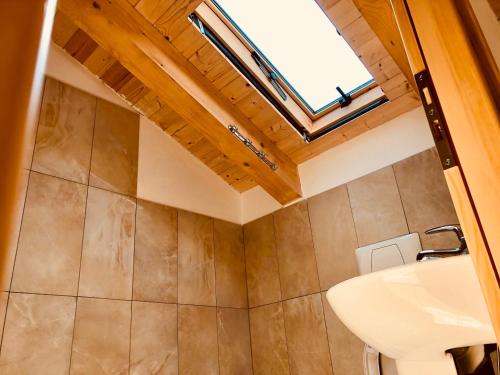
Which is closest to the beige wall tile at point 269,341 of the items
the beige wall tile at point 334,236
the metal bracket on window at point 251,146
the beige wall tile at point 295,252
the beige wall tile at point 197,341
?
the beige wall tile at point 295,252

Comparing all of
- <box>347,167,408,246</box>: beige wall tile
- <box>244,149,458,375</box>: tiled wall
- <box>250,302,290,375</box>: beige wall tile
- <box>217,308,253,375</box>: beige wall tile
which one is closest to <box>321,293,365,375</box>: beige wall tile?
<box>244,149,458,375</box>: tiled wall

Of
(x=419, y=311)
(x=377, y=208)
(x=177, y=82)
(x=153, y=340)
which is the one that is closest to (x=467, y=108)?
(x=419, y=311)

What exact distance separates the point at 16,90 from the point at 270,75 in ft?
7.26

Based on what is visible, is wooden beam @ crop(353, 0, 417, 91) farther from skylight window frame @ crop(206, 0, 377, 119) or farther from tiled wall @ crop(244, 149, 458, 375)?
tiled wall @ crop(244, 149, 458, 375)

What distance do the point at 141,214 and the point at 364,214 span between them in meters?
1.23

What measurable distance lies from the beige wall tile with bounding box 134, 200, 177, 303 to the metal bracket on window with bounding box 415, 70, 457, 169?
1.81 metres

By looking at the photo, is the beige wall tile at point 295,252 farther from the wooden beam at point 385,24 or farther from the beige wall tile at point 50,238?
the beige wall tile at point 50,238

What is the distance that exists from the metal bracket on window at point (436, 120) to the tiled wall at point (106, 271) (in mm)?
1575

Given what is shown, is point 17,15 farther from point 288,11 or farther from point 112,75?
point 112,75

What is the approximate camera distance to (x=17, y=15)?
0.30 meters

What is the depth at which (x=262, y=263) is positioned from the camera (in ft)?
8.80

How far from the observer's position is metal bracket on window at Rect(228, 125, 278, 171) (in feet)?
7.75

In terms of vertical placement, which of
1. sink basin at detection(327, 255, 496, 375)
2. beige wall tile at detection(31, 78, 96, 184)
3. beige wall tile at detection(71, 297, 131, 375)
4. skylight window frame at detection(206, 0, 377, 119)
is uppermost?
skylight window frame at detection(206, 0, 377, 119)

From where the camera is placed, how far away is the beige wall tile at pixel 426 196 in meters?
1.96
